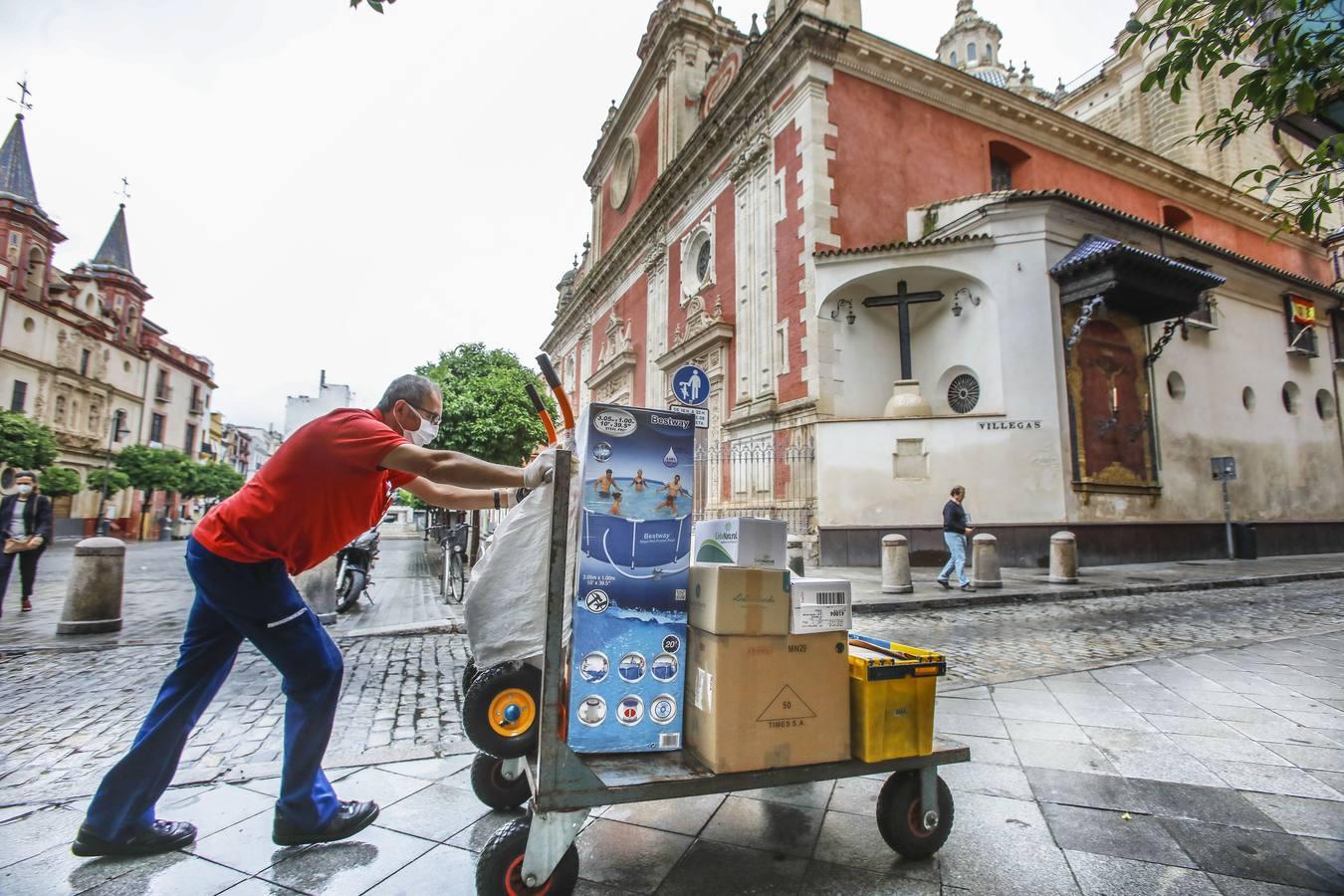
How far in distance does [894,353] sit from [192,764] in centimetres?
1529

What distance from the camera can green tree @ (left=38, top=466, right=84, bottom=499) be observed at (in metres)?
28.6

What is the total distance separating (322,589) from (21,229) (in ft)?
142

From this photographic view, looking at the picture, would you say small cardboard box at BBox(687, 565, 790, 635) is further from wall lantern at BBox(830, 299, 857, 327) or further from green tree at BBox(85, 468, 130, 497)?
green tree at BBox(85, 468, 130, 497)

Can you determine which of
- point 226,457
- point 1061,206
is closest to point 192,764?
point 1061,206

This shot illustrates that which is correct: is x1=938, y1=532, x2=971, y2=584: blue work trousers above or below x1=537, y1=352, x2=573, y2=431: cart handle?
below

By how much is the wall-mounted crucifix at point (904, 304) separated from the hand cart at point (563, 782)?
13.8 metres

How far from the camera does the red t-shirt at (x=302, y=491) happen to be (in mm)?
2385

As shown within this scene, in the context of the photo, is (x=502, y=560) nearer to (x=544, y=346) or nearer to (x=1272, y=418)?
(x=1272, y=418)

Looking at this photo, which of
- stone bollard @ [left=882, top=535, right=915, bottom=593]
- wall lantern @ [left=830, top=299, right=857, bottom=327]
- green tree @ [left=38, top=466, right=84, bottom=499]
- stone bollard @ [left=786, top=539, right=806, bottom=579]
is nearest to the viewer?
stone bollard @ [left=786, top=539, right=806, bottom=579]

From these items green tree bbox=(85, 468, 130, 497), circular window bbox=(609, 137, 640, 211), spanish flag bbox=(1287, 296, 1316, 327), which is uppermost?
circular window bbox=(609, 137, 640, 211)

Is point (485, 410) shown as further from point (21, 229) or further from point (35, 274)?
point (21, 229)

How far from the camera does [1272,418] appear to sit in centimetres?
1828

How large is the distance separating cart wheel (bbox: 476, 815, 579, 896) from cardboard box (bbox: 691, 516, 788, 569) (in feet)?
3.40

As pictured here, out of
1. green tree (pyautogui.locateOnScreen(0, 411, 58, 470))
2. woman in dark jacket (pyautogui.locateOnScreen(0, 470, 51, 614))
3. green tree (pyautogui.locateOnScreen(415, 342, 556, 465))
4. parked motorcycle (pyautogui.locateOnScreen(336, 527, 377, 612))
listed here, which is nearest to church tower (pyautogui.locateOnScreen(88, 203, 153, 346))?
green tree (pyautogui.locateOnScreen(0, 411, 58, 470))
